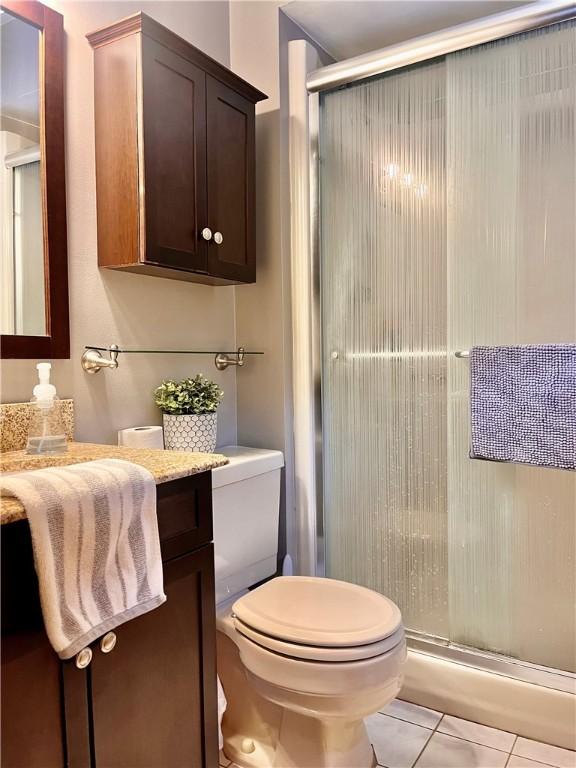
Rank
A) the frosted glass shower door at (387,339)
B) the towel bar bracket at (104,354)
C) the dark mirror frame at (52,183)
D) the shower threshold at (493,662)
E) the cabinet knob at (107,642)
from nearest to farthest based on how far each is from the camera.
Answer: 1. the cabinet knob at (107,642)
2. the dark mirror frame at (52,183)
3. the towel bar bracket at (104,354)
4. the shower threshold at (493,662)
5. the frosted glass shower door at (387,339)

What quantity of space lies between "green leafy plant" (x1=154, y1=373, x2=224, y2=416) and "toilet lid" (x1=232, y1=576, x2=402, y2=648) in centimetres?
55

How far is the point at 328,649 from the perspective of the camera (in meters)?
1.26

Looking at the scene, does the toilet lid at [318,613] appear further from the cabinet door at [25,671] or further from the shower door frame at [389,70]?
the cabinet door at [25,671]

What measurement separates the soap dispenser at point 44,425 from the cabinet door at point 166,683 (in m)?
0.41

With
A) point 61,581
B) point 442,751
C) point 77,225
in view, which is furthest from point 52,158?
point 442,751

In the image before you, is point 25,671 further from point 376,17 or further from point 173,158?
point 376,17

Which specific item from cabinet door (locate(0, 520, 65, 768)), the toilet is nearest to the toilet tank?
the toilet

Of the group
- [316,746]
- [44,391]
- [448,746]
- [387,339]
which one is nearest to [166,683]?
[316,746]

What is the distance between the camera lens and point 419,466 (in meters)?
1.80

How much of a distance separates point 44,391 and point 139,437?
1.09ft

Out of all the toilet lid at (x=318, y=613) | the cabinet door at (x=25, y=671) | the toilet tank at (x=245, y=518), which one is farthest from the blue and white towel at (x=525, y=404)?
the cabinet door at (x=25, y=671)

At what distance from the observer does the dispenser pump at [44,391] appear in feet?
4.14

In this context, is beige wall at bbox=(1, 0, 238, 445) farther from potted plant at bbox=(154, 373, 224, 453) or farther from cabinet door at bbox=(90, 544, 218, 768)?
cabinet door at bbox=(90, 544, 218, 768)

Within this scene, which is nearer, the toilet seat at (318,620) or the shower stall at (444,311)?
the toilet seat at (318,620)
